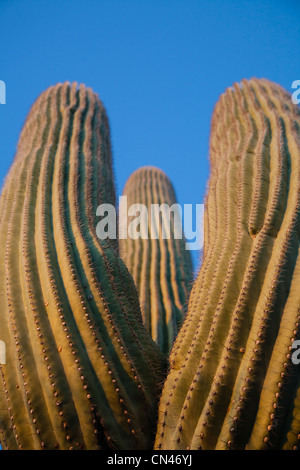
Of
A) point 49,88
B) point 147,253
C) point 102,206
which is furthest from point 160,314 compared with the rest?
point 49,88

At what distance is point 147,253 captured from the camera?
6.17 metres

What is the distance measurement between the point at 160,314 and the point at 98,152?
1933 mm

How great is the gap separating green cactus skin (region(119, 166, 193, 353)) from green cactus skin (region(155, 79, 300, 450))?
1.55m

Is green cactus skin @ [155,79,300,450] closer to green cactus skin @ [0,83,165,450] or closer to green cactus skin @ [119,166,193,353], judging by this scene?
green cactus skin @ [0,83,165,450]

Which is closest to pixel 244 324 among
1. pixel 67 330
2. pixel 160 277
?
pixel 67 330

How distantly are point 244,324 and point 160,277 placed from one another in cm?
333

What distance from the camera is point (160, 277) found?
581 centimetres

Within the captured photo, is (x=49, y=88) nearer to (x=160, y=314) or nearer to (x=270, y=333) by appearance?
(x=160, y=314)

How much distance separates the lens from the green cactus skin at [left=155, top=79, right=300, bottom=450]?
87.1 inches

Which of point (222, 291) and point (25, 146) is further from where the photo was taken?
point (25, 146)

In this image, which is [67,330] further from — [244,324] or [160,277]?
[160,277]

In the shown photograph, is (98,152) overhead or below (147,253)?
overhead

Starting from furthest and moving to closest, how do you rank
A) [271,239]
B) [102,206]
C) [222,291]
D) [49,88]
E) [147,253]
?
[147,253] < [49,88] < [102,206] < [271,239] < [222,291]
